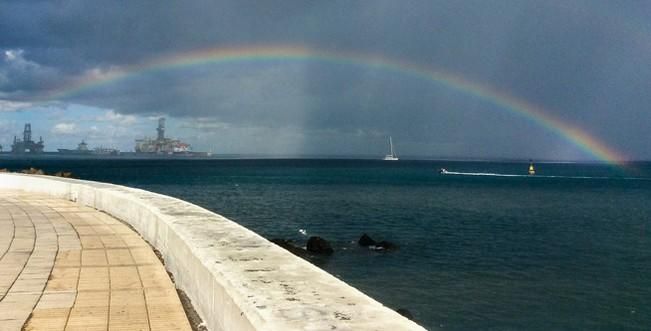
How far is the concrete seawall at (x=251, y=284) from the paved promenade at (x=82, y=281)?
0.36 m

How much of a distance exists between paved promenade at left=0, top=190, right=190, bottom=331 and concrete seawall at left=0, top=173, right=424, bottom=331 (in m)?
0.36

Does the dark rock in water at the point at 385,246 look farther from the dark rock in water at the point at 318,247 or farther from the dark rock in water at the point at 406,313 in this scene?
the dark rock in water at the point at 406,313

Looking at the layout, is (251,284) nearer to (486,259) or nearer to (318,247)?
(318,247)

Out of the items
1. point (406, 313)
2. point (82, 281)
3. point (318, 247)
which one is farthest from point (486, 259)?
point (82, 281)

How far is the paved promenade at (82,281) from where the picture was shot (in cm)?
548

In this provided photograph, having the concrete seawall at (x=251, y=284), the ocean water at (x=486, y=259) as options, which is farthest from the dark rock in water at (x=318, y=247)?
the concrete seawall at (x=251, y=284)

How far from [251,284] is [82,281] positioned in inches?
146

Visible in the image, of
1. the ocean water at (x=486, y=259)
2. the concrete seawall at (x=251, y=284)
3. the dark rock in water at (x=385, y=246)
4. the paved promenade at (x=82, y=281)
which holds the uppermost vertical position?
the concrete seawall at (x=251, y=284)

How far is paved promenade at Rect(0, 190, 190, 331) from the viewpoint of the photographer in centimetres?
548

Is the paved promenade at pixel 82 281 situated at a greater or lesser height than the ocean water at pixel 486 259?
greater

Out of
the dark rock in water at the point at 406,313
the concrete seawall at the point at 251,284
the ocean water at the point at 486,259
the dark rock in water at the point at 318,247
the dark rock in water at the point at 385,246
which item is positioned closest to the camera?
the concrete seawall at the point at 251,284

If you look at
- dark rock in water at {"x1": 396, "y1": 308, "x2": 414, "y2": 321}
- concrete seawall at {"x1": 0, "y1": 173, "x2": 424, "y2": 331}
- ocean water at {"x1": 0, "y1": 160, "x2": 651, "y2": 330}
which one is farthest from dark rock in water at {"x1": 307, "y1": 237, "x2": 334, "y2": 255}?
concrete seawall at {"x1": 0, "y1": 173, "x2": 424, "y2": 331}

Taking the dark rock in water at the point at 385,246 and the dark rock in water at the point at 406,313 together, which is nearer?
the dark rock in water at the point at 406,313

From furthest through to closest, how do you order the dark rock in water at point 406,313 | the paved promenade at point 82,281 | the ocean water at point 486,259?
the ocean water at point 486,259
the dark rock in water at point 406,313
the paved promenade at point 82,281
